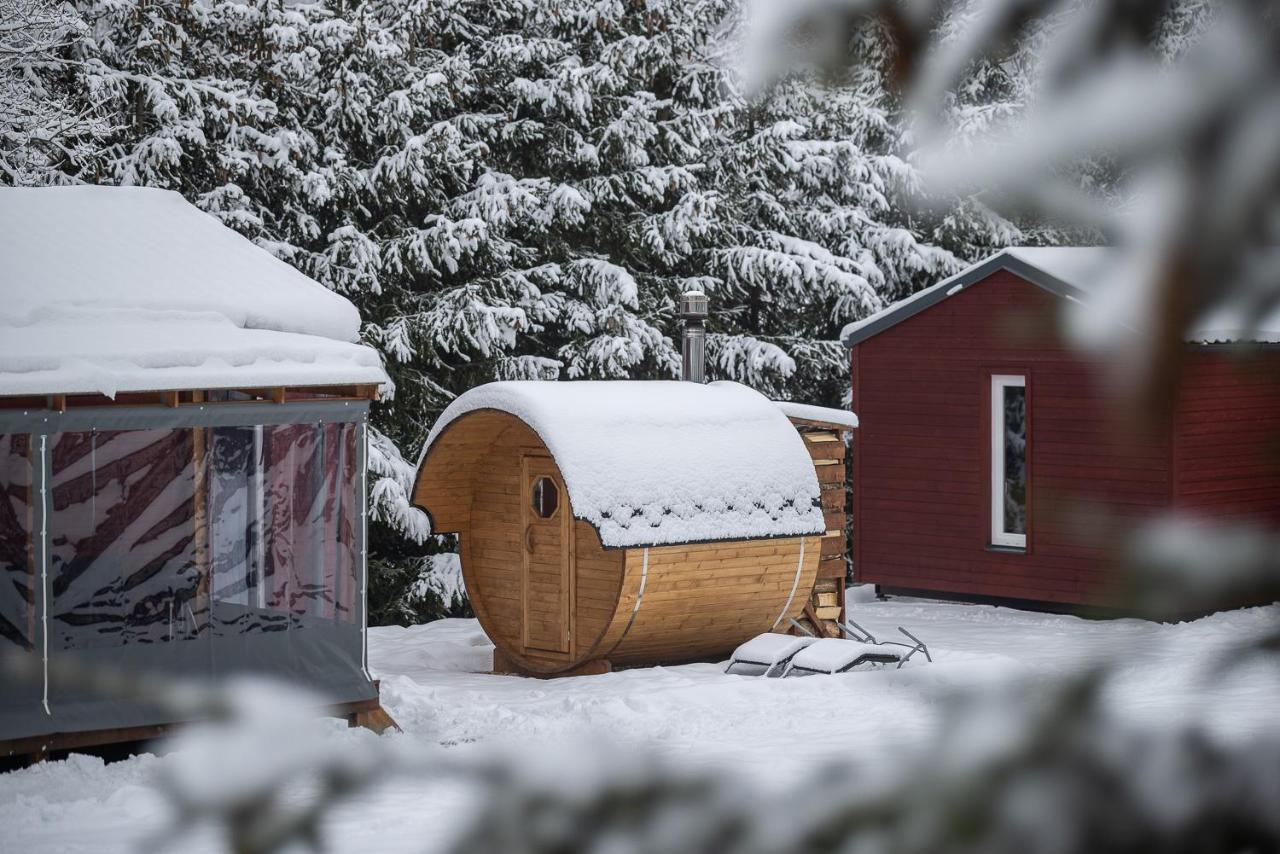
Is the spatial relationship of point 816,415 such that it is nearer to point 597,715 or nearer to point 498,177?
point 597,715

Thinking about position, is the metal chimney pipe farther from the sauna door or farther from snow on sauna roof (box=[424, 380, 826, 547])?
the sauna door

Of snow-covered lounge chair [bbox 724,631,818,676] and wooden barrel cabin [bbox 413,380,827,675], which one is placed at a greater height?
wooden barrel cabin [bbox 413,380,827,675]

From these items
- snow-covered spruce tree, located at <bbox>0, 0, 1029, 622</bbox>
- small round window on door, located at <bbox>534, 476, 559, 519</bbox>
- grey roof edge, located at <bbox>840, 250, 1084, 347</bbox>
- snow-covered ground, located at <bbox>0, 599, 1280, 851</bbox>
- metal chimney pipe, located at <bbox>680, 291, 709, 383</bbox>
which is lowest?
snow-covered ground, located at <bbox>0, 599, 1280, 851</bbox>

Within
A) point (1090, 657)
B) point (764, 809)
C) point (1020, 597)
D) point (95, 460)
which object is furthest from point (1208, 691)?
point (1020, 597)

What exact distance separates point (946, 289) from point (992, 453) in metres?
1.69

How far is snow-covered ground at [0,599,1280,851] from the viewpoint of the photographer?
26.1 ft

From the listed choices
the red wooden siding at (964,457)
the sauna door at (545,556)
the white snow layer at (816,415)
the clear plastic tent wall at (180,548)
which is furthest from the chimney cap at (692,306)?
the clear plastic tent wall at (180,548)

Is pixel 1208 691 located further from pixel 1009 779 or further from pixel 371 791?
pixel 371 791

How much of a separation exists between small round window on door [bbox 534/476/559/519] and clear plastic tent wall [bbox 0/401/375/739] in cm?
281

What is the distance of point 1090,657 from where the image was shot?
31.8 inches

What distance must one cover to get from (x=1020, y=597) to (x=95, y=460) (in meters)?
9.60

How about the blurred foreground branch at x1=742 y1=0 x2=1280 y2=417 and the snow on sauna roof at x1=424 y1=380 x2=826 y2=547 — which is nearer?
the blurred foreground branch at x1=742 y1=0 x2=1280 y2=417

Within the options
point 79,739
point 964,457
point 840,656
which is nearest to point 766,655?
point 840,656

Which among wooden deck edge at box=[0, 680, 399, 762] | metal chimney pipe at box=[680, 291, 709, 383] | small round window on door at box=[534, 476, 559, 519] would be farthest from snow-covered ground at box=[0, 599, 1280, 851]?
metal chimney pipe at box=[680, 291, 709, 383]
